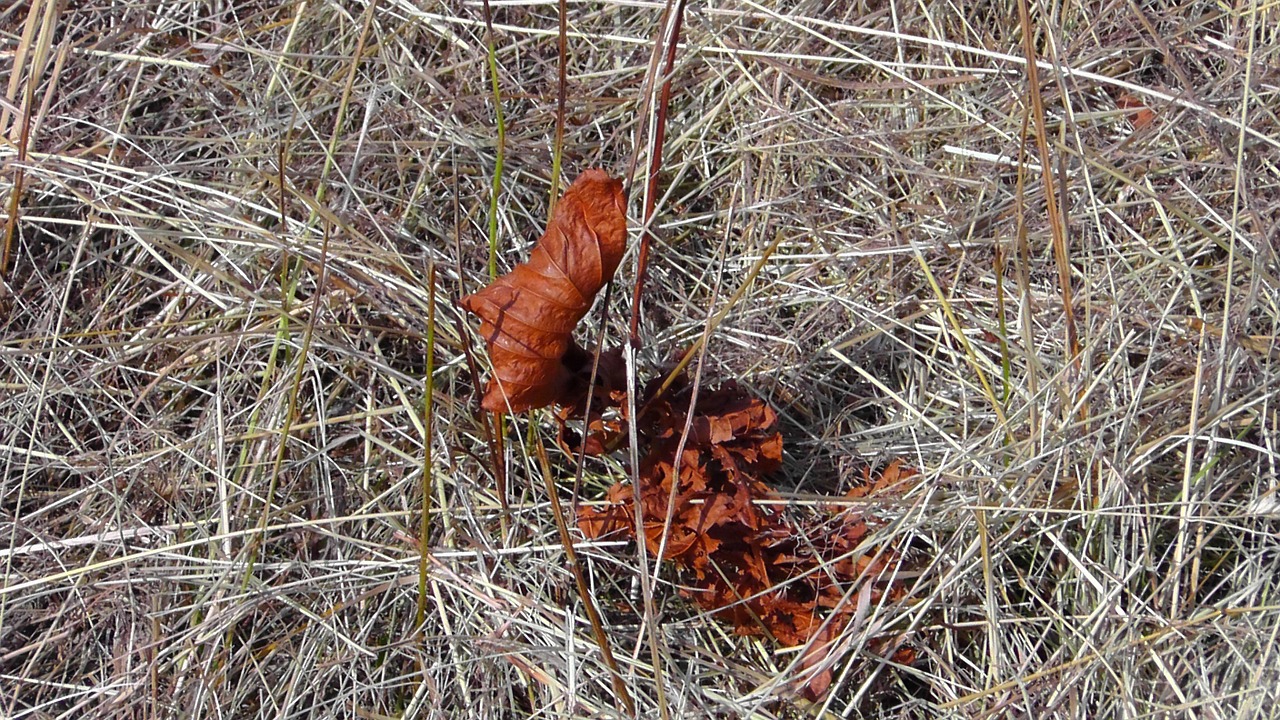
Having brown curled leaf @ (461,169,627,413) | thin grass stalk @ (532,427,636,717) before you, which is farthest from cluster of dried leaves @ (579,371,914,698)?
brown curled leaf @ (461,169,627,413)

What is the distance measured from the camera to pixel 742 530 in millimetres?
1524

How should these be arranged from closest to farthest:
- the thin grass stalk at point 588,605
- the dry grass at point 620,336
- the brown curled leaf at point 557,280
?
the brown curled leaf at point 557,280 < the thin grass stalk at point 588,605 < the dry grass at point 620,336

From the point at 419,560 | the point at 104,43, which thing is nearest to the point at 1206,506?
the point at 419,560

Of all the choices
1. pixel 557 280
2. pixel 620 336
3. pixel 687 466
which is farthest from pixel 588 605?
pixel 620 336

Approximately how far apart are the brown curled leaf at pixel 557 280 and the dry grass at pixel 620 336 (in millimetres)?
290

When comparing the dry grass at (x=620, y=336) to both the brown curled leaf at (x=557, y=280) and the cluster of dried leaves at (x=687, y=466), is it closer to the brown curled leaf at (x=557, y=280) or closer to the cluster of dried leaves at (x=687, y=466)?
the cluster of dried leaves at (x=687, y=466)

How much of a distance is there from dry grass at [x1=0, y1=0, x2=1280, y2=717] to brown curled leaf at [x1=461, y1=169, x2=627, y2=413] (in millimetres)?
290

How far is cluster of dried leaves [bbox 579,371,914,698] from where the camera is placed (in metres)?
1.47

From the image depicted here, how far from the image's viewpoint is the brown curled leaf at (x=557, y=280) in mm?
1229

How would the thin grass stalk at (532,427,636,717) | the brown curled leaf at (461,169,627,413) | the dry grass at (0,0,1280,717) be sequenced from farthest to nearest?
the dry grass at (0,0,1280,717), the thin grass stalk at (532,427,636,717), the brown curled leaf at (461,169,627,413)

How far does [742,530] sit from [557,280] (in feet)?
1.80

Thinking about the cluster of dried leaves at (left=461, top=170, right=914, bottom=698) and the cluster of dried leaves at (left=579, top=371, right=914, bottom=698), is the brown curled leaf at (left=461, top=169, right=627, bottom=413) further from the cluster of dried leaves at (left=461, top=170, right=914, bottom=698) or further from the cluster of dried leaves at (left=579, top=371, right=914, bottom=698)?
the cluster of dried leaves at (left=579, top=371, right=914, bottom=698)

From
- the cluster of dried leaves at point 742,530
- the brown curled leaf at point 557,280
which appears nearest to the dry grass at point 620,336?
the cluster of dried leaves at point 742,530

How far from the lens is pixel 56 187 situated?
201 centimetres
